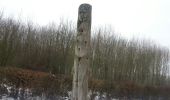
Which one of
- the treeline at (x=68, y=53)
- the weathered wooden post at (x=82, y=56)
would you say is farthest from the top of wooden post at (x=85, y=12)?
the treeline at (x=68, y=53)

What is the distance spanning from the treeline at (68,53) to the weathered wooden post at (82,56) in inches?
654

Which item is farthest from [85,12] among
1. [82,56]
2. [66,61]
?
[66,61]

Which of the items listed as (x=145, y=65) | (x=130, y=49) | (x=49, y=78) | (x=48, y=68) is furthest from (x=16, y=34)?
(x=145, y=65)

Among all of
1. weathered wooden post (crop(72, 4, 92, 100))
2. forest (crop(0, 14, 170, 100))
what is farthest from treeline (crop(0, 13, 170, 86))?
weathered wooden post (crop(72, 4, 92, 100))

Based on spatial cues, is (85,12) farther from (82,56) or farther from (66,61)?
(66,61)

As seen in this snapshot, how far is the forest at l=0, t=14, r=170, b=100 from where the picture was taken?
1644cm

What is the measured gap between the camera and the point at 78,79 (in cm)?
431

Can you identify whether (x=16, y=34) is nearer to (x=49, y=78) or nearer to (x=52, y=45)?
(x=52, y=45)

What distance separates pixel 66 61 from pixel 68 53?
2.69 feet

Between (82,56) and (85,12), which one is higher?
(85,12)

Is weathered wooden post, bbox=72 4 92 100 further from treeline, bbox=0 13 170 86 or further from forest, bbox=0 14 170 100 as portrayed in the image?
treeline, bbox=0 13 170 86

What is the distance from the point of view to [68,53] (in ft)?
87.0

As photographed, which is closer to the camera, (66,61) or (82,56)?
(82,56)

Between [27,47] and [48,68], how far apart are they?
266 centimetres
